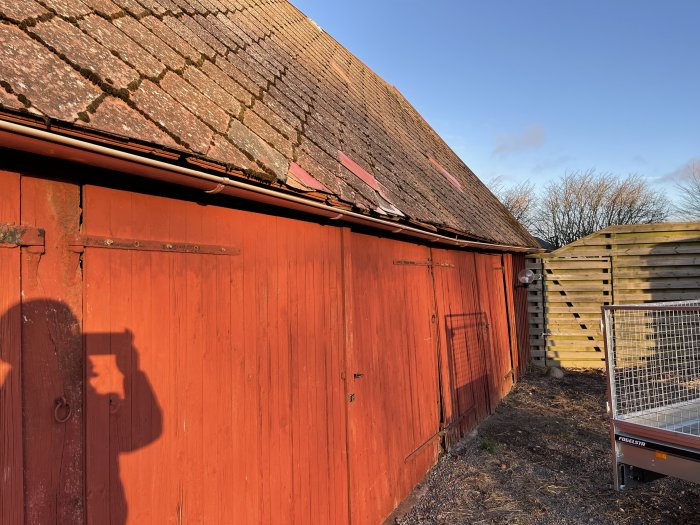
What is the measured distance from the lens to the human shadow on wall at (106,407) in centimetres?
185

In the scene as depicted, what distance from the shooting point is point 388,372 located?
4.43 meters

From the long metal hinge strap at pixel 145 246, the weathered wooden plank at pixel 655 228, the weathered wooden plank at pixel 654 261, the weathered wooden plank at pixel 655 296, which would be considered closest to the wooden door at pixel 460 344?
the long metal hinge strap at pixel 145 246

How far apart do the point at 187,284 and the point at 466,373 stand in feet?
16.7

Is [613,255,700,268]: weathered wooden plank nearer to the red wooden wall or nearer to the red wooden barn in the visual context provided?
the red wooden barn

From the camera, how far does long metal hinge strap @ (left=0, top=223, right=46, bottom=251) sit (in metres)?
1.70

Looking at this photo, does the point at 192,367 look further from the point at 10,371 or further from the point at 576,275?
the point at 576,275

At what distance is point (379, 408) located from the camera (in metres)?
4.20

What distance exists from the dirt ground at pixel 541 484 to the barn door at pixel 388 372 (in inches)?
15.8

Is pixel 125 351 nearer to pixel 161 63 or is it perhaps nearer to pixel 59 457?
pixel 59 457

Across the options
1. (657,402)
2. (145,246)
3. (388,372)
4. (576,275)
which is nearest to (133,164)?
(145,246)

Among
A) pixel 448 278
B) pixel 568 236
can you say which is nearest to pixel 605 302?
pixel 448 278

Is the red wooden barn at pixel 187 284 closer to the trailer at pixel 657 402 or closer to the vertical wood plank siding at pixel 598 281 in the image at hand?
the trailer at pixel 657 402

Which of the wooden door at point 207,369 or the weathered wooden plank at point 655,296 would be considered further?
the weathered wooden plank at point 655,296

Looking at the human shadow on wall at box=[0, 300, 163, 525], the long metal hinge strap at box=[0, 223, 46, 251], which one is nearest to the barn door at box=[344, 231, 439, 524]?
the human shadow on wall at box=[0, 300, 163, 525]
